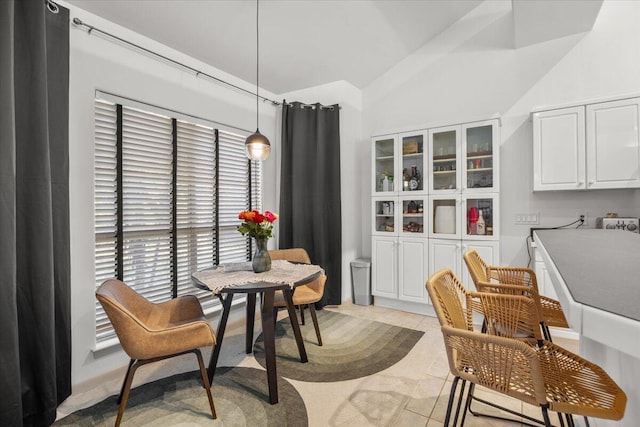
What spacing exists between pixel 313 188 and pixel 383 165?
0.94m

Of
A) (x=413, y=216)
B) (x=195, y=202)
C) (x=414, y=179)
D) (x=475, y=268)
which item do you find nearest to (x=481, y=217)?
(x=413, y=216)

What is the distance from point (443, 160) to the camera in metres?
3.52

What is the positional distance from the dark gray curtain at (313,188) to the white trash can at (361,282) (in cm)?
24

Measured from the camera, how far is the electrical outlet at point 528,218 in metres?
3.23

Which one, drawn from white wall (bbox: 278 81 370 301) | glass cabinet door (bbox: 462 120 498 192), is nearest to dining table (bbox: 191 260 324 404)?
white wall (bbox: 278 81 370 301)

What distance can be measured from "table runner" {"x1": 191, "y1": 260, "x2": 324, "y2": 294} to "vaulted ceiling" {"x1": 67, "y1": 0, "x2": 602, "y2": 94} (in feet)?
6.65

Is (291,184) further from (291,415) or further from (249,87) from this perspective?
(291,415)

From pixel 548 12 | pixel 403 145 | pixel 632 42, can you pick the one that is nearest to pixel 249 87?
pixel 403 145

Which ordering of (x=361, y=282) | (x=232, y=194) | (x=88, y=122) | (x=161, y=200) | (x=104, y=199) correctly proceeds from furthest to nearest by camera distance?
(x=361, y=282)
(x=232, y=194)
(x=161, y=200)
(x=104, y=199)
(x=88, y=122)

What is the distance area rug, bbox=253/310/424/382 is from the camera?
2389 mm

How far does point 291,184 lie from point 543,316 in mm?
2827

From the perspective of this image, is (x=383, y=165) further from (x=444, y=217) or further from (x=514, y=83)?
(x=514, y=83)

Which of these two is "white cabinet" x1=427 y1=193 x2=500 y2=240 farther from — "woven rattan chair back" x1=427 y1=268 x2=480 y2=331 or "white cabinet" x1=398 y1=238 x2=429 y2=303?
"woven rattan chair back" x1=427 y1=268 x2=480 y2=331

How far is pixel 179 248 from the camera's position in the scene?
2.91 meters
